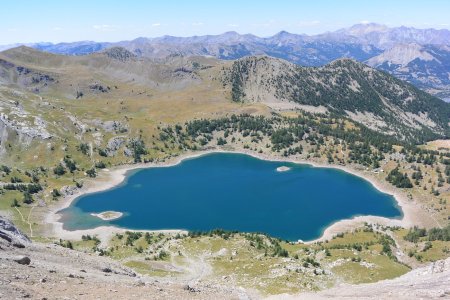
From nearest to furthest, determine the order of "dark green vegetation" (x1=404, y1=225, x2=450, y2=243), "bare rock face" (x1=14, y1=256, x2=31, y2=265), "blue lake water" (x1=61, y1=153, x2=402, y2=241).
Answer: "bare rock face" (x1=14, y1=256, x2=31, y2=265), "dark green vegetation" (x1=404, y1=225, x2=450, y2=243), "blue lake water" (x1=61, y1=153, x2=402, y2=241)

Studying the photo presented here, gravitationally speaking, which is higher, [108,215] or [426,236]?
[426,236]

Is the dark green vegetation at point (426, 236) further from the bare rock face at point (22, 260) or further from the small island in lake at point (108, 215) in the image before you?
the bare rock face at point (22, 260)

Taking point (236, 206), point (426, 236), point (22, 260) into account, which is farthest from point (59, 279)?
point (236, 206)

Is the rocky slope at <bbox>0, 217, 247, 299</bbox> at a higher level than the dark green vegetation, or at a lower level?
higher

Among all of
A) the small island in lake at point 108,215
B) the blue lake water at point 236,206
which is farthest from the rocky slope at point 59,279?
the small island in lake at point 108,215

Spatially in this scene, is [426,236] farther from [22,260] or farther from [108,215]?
[22,260]

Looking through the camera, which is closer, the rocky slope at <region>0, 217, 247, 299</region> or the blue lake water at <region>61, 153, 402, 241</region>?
the rocky slope at <region>0, 217, 247, 299</region>

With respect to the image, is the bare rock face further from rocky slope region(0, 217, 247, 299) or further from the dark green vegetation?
the dark green vegetation

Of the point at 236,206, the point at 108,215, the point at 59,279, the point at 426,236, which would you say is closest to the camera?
the point at 59,279

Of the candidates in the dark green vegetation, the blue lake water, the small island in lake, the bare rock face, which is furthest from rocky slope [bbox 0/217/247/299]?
the small island in lake
